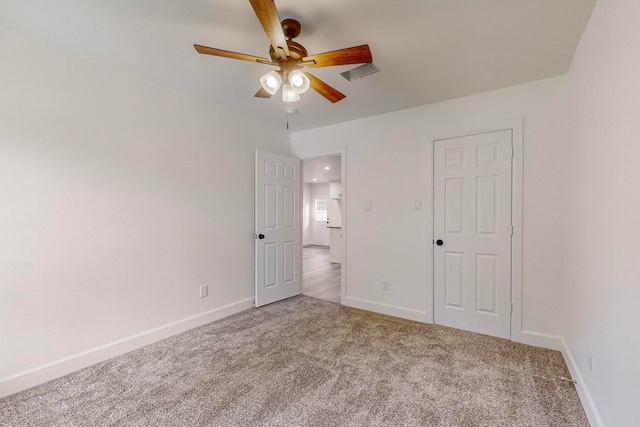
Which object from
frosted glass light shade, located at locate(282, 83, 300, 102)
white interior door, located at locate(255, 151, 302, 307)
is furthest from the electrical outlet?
frosted glass light shade, located at locate(282, 83, 300, 102)

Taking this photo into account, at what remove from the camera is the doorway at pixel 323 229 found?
4.29 metres

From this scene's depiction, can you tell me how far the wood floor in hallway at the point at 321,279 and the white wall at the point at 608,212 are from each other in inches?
100

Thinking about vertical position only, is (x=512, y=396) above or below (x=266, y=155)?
below

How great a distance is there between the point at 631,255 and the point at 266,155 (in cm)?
323

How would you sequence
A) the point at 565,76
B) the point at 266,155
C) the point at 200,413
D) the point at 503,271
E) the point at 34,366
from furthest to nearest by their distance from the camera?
the point at 266,155 → the point at 503,271 → the point at 565,76 → the point at 34,366 → the point at 200,413

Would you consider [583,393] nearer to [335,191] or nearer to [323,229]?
[335,191]

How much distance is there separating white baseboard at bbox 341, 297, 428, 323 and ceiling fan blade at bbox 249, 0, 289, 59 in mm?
2809

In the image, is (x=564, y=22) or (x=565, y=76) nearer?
(x=564, y=22)

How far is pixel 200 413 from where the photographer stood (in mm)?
1611

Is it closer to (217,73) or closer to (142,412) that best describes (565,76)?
(217,73)

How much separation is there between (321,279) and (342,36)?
3.95 meters

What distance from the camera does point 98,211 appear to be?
221 cm

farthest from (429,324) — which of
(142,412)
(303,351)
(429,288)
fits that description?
(142,412)

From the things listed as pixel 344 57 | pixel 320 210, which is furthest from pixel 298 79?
pixel 320 210
